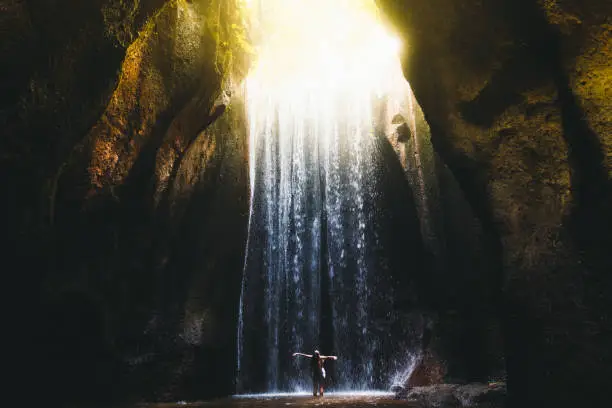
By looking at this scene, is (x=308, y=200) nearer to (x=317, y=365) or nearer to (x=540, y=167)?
(x=317, y=365)

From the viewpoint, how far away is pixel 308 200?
17.3 metres

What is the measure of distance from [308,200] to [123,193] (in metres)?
8.63

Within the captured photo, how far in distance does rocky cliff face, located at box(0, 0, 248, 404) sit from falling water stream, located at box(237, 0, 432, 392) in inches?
108

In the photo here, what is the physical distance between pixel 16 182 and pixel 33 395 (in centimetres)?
499

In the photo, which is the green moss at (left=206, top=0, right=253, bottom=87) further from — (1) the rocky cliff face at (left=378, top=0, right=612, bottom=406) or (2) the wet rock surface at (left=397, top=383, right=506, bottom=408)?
(2) the wet rock surface at (left=397, top=383, right=506, bottom=408)

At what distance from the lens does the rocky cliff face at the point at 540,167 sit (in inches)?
193

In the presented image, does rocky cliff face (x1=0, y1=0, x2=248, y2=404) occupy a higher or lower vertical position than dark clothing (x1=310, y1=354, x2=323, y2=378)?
higher

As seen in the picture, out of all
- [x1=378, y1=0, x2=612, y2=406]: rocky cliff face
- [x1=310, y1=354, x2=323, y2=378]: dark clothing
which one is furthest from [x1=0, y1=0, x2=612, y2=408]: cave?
[x1=310, y1=354, x2=323, y2=378]: dark clothing

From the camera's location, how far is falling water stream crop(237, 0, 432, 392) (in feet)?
49.7

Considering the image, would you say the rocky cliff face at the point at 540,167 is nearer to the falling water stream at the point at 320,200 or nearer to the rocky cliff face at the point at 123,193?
the rocky cliff face at the point at 123,193

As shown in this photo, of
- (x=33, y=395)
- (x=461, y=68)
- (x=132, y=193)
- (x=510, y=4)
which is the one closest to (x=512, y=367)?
(x=461, y=68)

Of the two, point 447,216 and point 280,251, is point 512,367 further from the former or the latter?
point 280,251

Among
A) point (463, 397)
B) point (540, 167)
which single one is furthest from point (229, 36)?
point (463, 397)

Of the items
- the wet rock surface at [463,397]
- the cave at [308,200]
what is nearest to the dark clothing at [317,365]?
the cave at [308,200]
